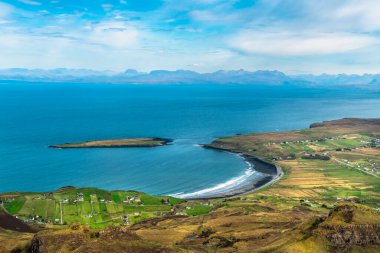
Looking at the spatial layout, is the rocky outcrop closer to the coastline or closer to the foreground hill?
the foreground hill

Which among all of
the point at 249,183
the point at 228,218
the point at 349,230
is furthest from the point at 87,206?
the point at 349,230

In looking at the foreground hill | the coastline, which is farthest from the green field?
the coastline

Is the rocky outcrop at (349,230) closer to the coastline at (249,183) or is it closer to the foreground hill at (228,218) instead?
the foreground hill at (228,218)

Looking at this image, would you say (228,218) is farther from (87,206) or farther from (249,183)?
(249,183)

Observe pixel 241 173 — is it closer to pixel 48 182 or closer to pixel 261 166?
pixel 261 166

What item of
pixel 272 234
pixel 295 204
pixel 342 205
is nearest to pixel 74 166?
pixel 295 204
